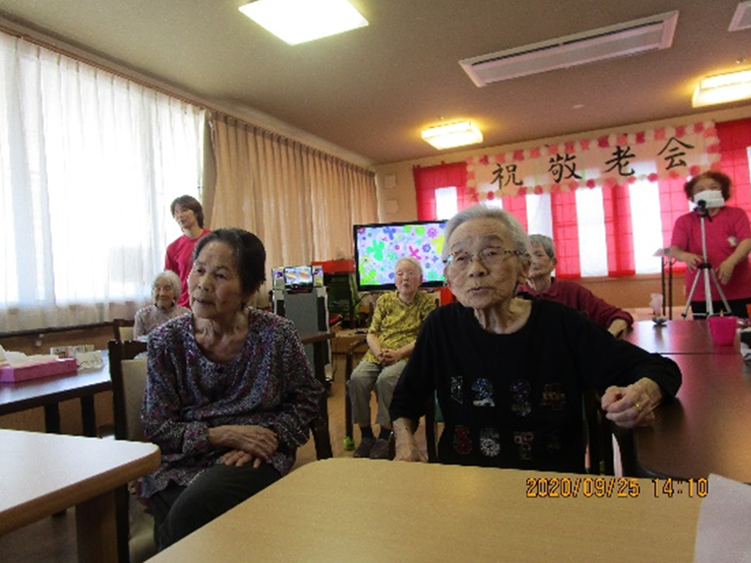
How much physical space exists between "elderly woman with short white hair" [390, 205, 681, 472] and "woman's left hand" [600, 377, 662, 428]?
20 cm

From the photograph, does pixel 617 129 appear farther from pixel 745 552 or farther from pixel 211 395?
pixel 745 552

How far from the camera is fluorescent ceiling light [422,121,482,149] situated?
19.2ft

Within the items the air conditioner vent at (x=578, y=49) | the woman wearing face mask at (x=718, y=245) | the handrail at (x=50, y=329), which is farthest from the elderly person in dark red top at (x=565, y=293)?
the handrail at (x=50, y=329)

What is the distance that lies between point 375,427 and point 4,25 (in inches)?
127

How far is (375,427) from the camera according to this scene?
3.54m

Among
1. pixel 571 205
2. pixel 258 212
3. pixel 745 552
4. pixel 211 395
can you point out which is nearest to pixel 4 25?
pixel 258 212

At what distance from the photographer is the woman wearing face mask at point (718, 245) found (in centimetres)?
314

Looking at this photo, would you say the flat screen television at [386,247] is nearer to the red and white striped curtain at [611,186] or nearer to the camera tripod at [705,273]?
the red and white striped curtain at [611,186]

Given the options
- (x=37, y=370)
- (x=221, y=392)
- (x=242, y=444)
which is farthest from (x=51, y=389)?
(x=242, y=444)

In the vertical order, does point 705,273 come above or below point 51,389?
above

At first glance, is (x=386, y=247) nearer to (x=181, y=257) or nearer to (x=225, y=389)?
(x=181, y=257)

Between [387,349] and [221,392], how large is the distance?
1.75 m

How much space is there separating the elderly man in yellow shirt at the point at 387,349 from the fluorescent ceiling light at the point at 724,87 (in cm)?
361

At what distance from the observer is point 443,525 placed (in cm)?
66
